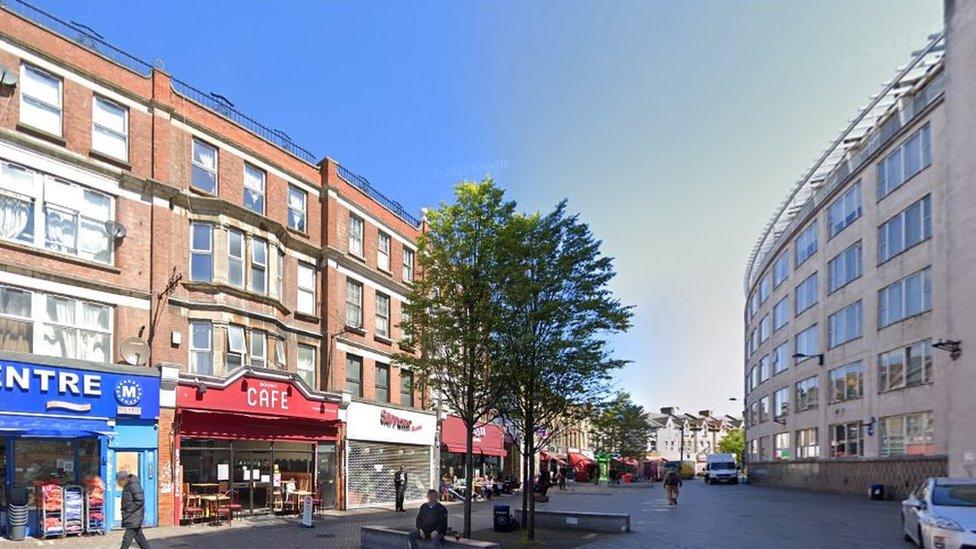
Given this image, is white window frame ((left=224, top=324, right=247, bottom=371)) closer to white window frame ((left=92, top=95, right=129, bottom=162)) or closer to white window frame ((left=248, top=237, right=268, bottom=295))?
white window frame ((left=248, top=237, right=268, bottom=295))

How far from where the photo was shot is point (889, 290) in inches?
1512

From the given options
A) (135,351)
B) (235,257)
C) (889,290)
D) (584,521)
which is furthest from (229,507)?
(889,290)

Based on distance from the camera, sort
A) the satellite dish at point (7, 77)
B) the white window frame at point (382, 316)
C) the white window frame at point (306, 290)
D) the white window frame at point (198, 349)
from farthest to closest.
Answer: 1. the white window frame at point (382, 316)
2. the white window frame at point (306, 290)
3. the white window frame at point (198, 349)
4. the satellite dish at point (7, 77)

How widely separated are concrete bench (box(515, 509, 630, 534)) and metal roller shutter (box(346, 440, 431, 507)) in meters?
9.78

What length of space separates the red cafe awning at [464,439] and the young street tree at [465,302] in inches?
714

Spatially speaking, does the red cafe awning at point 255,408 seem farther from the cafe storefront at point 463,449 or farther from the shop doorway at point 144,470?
the cafe storefront at point 463,449

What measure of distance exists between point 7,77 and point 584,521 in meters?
17.3

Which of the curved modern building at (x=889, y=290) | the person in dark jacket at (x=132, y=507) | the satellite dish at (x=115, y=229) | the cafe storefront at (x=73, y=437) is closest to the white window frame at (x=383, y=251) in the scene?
the satellite dish at (x=115, y=229)

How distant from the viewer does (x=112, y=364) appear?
813 inches

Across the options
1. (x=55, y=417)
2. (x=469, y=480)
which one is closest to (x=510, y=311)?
(x=469, y=480)

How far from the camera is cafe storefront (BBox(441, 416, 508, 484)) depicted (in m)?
40.0

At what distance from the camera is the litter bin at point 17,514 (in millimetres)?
17906

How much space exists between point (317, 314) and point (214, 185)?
6.56m

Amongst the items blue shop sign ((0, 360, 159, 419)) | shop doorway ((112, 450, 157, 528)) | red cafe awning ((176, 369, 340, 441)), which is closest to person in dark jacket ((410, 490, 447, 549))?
shop doorway ((112, 450, 157, 528))
